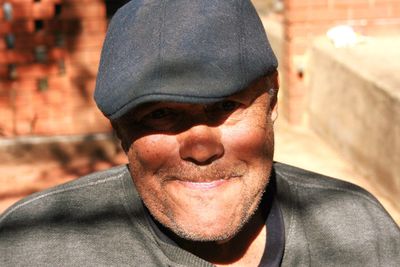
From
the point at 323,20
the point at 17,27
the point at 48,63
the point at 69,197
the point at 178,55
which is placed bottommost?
the point at 48,63

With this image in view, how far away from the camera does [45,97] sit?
5.87 metres

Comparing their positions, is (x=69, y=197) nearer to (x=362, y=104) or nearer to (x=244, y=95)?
(x=244, y=95)

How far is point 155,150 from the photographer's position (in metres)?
1.57

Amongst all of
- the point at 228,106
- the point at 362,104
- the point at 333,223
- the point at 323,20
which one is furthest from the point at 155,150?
the point at 323,20

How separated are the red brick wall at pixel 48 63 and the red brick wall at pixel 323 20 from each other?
169 cm

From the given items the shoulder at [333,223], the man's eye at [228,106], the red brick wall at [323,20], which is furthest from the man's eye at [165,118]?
the red brick wall at [323,20]

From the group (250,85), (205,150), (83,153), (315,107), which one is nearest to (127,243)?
(205,150)

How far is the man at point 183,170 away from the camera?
1520 millimetres

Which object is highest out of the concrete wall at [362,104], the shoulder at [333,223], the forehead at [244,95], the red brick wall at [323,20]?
the forehead at [244,95]

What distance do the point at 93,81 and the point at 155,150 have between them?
4.44m

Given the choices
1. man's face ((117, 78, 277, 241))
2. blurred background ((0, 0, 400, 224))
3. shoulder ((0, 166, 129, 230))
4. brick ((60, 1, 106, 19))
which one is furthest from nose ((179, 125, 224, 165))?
brick ((60, 1, 106, 19))

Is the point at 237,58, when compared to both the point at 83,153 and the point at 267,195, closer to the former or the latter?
the point at 267,195

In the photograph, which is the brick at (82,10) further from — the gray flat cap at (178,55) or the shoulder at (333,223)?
the gray flat cap at (178,55)

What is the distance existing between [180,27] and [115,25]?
0.20m
